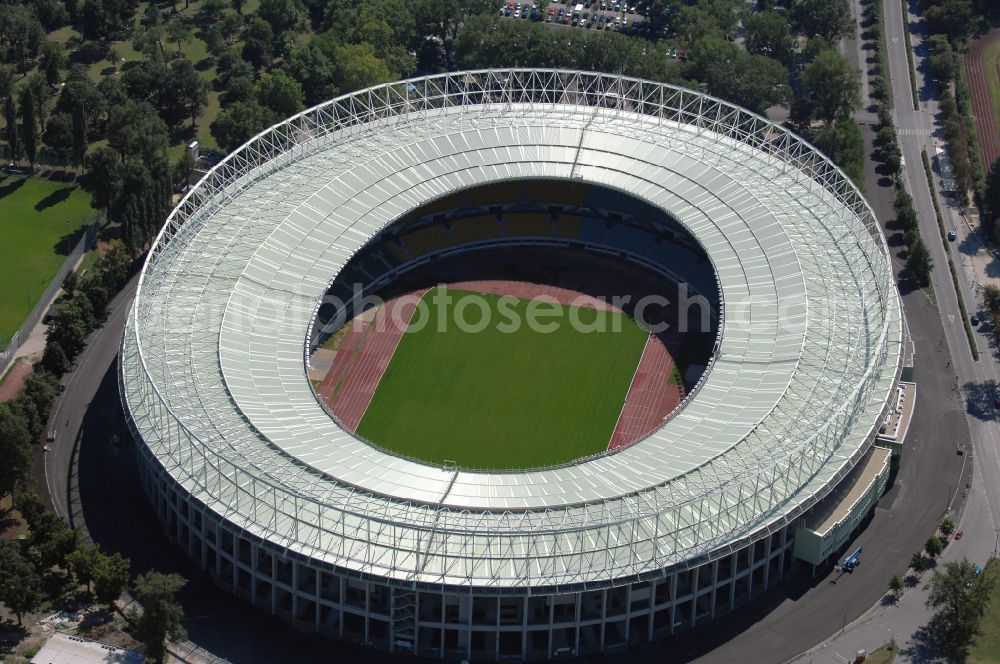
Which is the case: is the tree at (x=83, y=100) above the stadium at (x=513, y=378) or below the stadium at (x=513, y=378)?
above

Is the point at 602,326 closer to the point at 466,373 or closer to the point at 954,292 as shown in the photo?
the point at 466,373

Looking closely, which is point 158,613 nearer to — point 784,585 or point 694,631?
point 694,631

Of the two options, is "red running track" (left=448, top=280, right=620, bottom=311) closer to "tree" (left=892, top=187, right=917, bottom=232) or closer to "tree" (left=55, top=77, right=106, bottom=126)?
"tree" (left=892, top=187, right=917, bottom=232)

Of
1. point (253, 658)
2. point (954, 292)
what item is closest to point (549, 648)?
point (253, 658)

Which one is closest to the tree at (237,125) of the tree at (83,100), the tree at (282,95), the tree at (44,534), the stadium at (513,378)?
the stadium at (513,378)

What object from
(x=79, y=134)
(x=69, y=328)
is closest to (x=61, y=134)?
(x=79, y=134)

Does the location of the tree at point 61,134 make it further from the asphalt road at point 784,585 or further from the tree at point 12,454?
the tree at point 12,454
